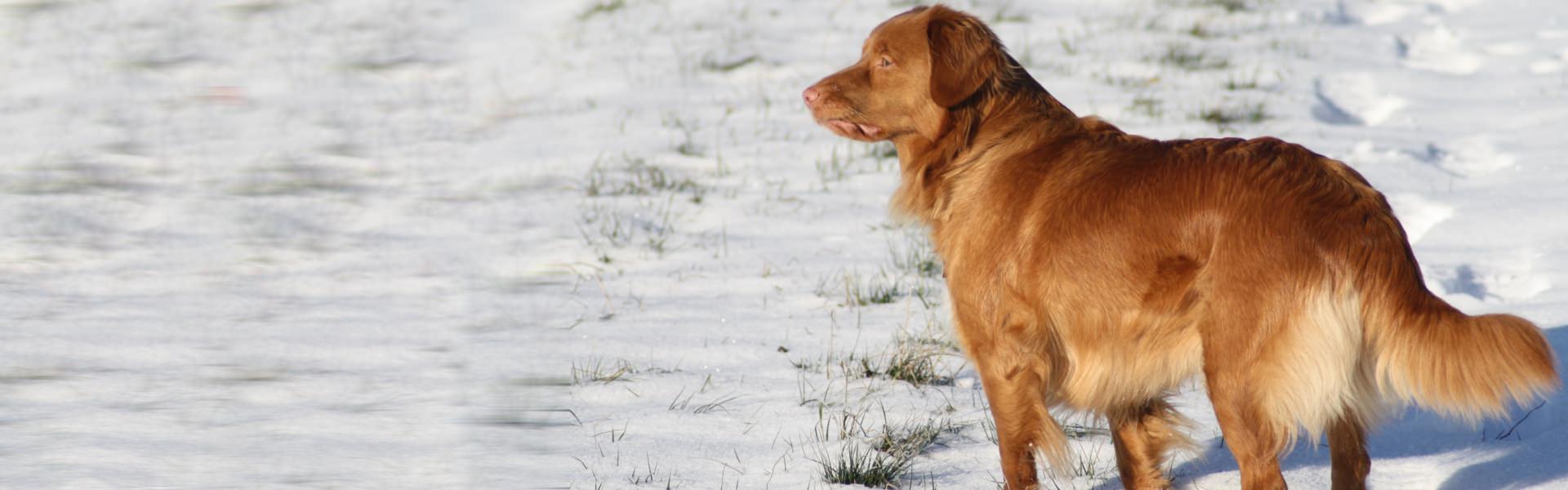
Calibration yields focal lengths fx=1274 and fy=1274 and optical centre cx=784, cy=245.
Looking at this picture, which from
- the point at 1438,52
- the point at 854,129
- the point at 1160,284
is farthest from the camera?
the point at 1438,52

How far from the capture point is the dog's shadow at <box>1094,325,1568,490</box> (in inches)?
142

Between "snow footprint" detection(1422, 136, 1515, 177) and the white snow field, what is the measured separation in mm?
33

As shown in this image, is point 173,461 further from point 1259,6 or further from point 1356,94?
point 1259,6

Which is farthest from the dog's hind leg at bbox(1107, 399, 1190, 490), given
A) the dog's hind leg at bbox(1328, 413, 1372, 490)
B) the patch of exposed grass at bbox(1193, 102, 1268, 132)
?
the patch of exposed grass at bbox(1193, 102, 1268, 132)

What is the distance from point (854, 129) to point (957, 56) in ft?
1.39

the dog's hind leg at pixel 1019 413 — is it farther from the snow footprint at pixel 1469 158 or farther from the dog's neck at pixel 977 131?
the snow footprint at pixel 1469 158

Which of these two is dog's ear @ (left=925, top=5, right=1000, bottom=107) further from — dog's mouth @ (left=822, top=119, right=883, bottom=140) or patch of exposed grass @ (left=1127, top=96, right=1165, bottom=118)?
patch of exposed grass @ (left=1127, top=96, right=1165, bottom=118)

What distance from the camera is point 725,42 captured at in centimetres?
953

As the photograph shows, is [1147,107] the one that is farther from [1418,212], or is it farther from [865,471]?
[865,471]

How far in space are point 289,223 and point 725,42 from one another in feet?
19.5

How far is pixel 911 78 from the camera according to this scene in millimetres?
3910

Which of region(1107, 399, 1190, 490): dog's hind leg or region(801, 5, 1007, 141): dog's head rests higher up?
region(801, 5, 1007, 141): dog's head

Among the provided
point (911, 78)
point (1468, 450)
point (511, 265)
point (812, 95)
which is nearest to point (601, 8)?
point (511, 265)

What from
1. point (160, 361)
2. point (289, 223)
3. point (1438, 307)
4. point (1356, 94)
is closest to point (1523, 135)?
point (1356, 94)
